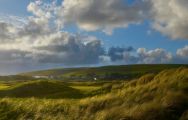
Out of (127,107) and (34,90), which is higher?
(127,107)

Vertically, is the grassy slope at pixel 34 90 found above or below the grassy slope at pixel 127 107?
below

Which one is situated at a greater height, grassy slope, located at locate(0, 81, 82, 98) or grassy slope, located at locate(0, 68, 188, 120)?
grassy slope, located at locate(0, 68, 188, 120)

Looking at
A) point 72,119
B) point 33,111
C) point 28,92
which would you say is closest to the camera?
point 72,119

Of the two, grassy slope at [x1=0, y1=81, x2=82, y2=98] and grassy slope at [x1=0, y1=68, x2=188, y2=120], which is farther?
grassy slope at [x1=0, y1=81, x2=82, y2=98]

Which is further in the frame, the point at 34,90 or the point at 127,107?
the point at 34,90

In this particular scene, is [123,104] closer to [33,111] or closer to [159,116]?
[159,116]

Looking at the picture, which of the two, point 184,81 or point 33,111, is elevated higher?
point 184,81

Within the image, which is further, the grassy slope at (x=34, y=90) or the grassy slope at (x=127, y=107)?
the grassy slope at (x=34, y=90)

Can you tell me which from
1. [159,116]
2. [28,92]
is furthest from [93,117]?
[28,92]

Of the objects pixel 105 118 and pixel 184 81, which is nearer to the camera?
pixel 105 118

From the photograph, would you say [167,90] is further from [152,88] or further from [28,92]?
[28,92]

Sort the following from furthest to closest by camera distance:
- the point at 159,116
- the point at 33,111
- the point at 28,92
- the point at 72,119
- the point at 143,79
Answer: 1. the point at 28,92
2. the point at 143,79
3. the point at 33,111
4. the point at 72,119
5. the point at 159,116

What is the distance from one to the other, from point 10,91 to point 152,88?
44242mm

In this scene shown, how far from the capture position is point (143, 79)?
99.3ft
